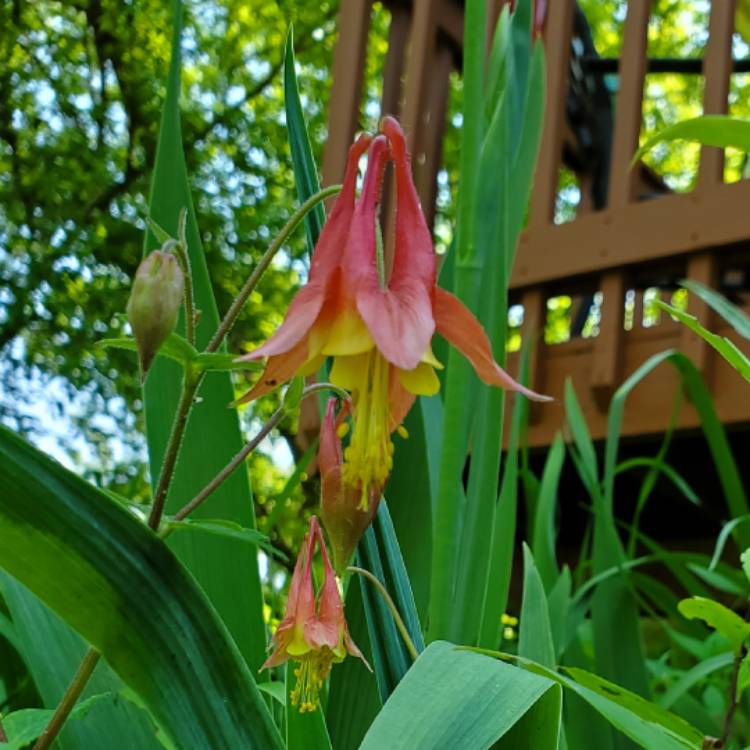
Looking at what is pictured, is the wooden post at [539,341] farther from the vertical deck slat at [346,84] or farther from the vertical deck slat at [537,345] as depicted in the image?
the vertical deck slat at [346,84]

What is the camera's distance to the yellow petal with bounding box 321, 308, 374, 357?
0.46 m

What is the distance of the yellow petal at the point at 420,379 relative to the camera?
50cm

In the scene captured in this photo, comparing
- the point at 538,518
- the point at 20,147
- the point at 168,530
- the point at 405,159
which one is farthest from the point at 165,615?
the point at 20,147

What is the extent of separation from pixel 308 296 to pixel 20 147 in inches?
344

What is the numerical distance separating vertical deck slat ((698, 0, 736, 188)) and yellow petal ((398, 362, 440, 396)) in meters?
2.04

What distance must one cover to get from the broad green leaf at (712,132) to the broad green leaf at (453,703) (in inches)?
13.0

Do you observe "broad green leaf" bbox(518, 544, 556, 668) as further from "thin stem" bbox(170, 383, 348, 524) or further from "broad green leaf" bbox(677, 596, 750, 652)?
"thin stem" bbox(170, 383, 348, 524)

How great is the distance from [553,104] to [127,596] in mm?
2518

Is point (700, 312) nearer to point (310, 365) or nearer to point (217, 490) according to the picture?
point (217, 490)

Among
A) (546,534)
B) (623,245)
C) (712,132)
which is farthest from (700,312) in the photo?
(712,132)

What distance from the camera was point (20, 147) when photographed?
8688 mm

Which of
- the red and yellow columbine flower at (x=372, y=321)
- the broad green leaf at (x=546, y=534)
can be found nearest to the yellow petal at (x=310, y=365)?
the red and yellow columbine flower at (x=372, y=321)

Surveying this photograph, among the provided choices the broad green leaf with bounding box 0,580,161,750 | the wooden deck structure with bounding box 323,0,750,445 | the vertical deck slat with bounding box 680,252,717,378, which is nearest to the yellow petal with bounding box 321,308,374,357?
the broad green leaf with bounding box 0,580,161,750

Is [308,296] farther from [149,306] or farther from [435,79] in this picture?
[435,79]
